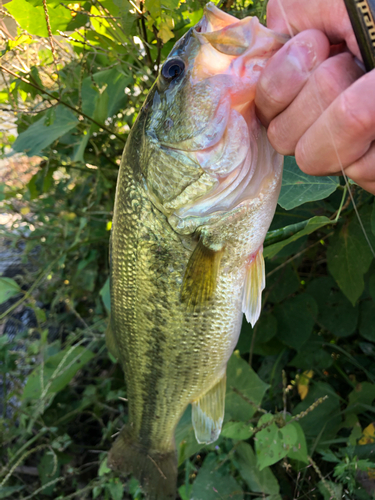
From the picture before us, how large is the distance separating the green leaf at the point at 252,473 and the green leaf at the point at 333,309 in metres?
0.71

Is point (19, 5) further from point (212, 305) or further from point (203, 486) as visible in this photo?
point (203, 486)

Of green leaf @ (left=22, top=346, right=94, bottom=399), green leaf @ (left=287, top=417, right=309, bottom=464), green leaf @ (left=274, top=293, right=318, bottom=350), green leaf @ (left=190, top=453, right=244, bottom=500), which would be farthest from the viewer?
green leaf @ (left=22, top=346, right=94, bottom=399)

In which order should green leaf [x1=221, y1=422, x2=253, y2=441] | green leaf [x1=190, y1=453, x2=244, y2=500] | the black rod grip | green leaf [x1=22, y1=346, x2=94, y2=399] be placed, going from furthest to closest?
green leaf [x1=22, y1=346, x2=94, y2=399] < green leaf [x1=190, y1=453, x2=244, y2=500] < green leaf [x1=221, y1=422, x2=253, y2=441] < the black rod grip

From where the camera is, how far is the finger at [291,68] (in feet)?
2.13

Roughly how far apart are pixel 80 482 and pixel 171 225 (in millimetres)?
2157

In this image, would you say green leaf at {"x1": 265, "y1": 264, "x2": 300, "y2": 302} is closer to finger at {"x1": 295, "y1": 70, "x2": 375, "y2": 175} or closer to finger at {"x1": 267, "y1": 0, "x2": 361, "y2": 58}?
finger at {"x1": 295, "y1": 70, "x2": 375, "y2": 175}

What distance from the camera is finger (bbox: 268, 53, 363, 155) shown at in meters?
0.63

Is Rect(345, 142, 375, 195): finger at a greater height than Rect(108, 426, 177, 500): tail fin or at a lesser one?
greater

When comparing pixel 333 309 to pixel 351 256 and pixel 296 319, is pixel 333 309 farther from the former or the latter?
pixel 351 256

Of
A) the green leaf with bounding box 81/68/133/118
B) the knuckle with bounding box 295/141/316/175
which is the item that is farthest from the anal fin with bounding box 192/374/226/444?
the green leaf with bounding box 81/68/133/118

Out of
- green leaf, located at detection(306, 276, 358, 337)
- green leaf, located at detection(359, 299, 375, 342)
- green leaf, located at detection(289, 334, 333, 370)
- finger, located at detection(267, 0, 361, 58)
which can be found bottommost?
green leaf, located at detection(289, 334, 333, 370)

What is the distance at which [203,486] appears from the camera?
170 cm

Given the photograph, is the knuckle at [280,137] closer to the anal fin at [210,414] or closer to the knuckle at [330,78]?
the knuckle at [330,78]

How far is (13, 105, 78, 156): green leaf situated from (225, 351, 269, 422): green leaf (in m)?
1.35
